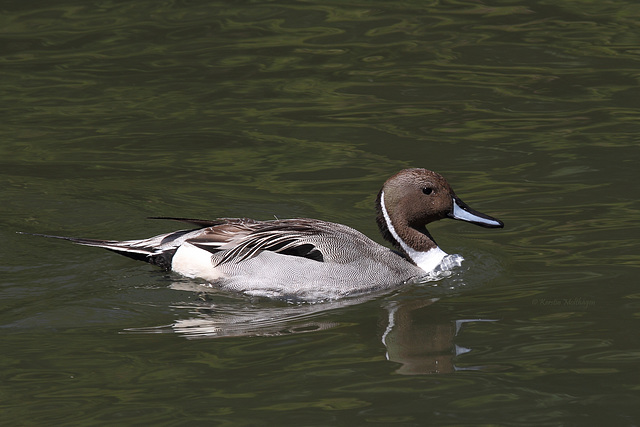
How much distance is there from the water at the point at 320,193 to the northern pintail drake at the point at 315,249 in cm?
20

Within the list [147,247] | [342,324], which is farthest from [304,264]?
[147,247]

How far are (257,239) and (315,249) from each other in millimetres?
464

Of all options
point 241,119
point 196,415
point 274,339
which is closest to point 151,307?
point 274,339

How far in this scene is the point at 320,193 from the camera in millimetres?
9734

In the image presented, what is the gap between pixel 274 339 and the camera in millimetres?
6516

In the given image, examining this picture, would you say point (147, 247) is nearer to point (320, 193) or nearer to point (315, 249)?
point (315, 249)

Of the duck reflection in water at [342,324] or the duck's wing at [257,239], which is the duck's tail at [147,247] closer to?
the duck's wing at [257,239]

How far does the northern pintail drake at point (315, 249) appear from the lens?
7.73 meters

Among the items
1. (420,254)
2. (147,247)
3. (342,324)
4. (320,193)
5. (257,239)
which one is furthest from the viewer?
(320,193)

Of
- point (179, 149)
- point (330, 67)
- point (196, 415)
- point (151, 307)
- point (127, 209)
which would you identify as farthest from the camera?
point (330, 67)

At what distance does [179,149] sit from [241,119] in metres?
1.07

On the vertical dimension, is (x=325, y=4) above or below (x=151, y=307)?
above

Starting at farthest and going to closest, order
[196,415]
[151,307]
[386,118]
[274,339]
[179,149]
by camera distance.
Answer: [386,118] < [179,149] < [151,307] < [274,339] < [196,415]

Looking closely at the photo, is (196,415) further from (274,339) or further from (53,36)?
(53,36)
